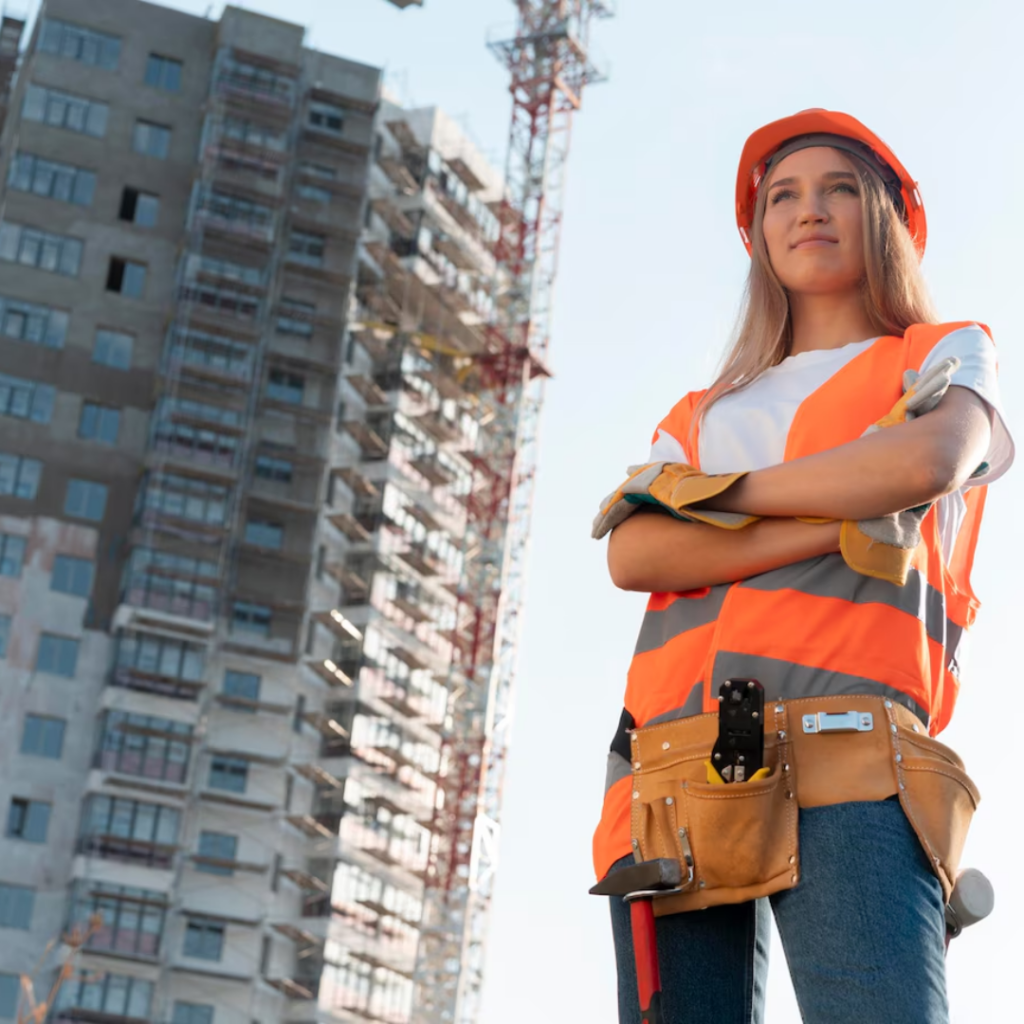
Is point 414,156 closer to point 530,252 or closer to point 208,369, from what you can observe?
point 530,252

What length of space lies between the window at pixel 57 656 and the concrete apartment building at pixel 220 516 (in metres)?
0.10

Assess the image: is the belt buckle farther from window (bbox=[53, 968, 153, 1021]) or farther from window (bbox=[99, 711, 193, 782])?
window (bbox=[99, 711, 193, 782])

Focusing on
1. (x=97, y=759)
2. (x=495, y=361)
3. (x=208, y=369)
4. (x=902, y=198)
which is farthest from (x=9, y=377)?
(x=902, y=198)

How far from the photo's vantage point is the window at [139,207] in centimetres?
6266

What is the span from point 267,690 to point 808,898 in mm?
58931

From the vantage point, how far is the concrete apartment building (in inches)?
2199

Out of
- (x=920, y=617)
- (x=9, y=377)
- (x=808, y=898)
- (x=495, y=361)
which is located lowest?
(x=808, y=898)

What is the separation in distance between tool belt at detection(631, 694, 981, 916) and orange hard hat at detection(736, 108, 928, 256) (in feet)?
2.73

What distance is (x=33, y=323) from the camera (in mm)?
59844

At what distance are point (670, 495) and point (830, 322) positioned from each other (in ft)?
1.38

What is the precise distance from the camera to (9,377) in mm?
59156

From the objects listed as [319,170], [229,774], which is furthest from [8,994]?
[319,170]

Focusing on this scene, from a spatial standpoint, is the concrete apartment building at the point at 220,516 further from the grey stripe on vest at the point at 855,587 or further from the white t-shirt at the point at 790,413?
the grey stripe on vest at the point at 855,587

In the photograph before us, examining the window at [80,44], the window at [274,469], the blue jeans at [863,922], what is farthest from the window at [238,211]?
the blue jeans at [863,922]
